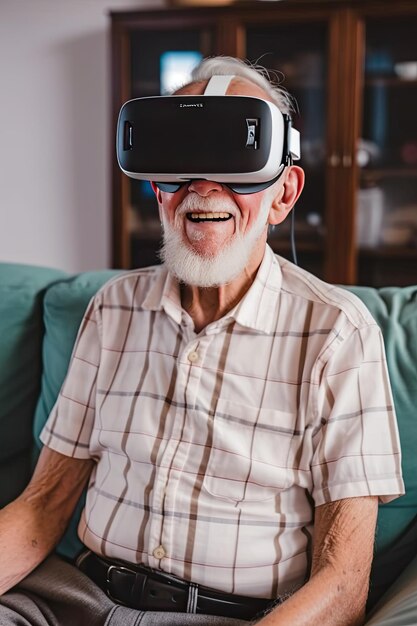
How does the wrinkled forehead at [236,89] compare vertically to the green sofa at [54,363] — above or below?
above

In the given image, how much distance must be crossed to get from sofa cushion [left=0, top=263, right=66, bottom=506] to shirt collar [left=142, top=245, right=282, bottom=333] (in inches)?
11.7

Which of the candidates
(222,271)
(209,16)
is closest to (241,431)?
(222,271)

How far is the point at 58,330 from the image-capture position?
57.1 inches

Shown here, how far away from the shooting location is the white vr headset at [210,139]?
1.12 meters

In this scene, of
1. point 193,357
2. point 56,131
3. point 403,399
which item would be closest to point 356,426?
point 403,399

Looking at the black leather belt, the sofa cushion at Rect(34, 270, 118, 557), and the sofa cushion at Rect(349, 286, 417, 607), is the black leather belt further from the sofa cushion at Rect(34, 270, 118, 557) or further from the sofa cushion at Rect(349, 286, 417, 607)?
the sofa cushion at Rect(34, 270, 118, 557)

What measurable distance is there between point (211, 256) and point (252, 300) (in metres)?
0.10

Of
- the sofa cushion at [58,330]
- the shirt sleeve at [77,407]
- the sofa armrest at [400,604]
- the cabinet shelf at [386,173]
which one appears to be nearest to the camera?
the sofa armrest at [400,604]

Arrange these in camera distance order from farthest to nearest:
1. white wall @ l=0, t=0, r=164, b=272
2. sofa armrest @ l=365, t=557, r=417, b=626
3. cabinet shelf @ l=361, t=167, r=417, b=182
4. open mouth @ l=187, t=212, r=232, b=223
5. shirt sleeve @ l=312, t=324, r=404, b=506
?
1. white wall @ l=0, t=0, r=164, b=272
2. cabinet shelf @ l=361, t=167, r=417, b=182
3. open mouth @ l=187, t=212, r=232, b=223
4. shirt sleeve @ l=312, t=324, r=404, b=506
5. sofa armrest @ l=365, t=557, r=417, b=626

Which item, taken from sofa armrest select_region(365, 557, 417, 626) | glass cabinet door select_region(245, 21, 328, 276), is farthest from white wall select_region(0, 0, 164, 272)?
sofa armrest select_region(365, 557, 417, 626)

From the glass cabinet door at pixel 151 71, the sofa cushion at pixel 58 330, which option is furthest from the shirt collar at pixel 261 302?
the glass cabinet door at pixel 151 71

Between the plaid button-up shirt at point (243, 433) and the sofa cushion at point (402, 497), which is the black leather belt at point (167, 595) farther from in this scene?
the sofa cushion at point (402, 497)

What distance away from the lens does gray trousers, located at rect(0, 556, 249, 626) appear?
112 centimetres

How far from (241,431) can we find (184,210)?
339 millimetres
